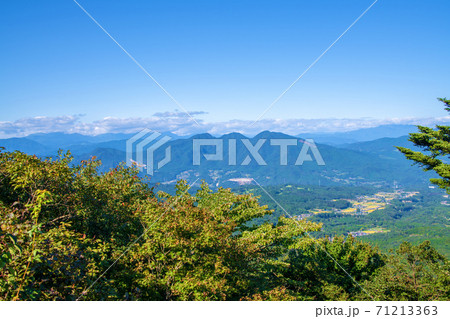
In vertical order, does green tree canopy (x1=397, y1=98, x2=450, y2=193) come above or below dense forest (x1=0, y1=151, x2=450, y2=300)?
above

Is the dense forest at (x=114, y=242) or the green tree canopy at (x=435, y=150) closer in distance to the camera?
the dense forest at (x=114, y=242)

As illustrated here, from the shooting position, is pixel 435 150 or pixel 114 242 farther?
pixel 435 150

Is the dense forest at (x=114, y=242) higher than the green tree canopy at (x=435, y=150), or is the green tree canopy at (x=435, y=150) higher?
the green tree canopy at (x=435, y=150)

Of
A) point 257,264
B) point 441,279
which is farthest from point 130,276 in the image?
point 441,279

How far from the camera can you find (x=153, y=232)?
26.2 ft

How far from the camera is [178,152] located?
640 feet

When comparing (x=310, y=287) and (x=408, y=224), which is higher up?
(x=310, y=287)

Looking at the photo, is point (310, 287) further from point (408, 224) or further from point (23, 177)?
point (408, 224)

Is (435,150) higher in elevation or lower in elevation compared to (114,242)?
higher

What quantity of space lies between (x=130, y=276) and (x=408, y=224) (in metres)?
202
